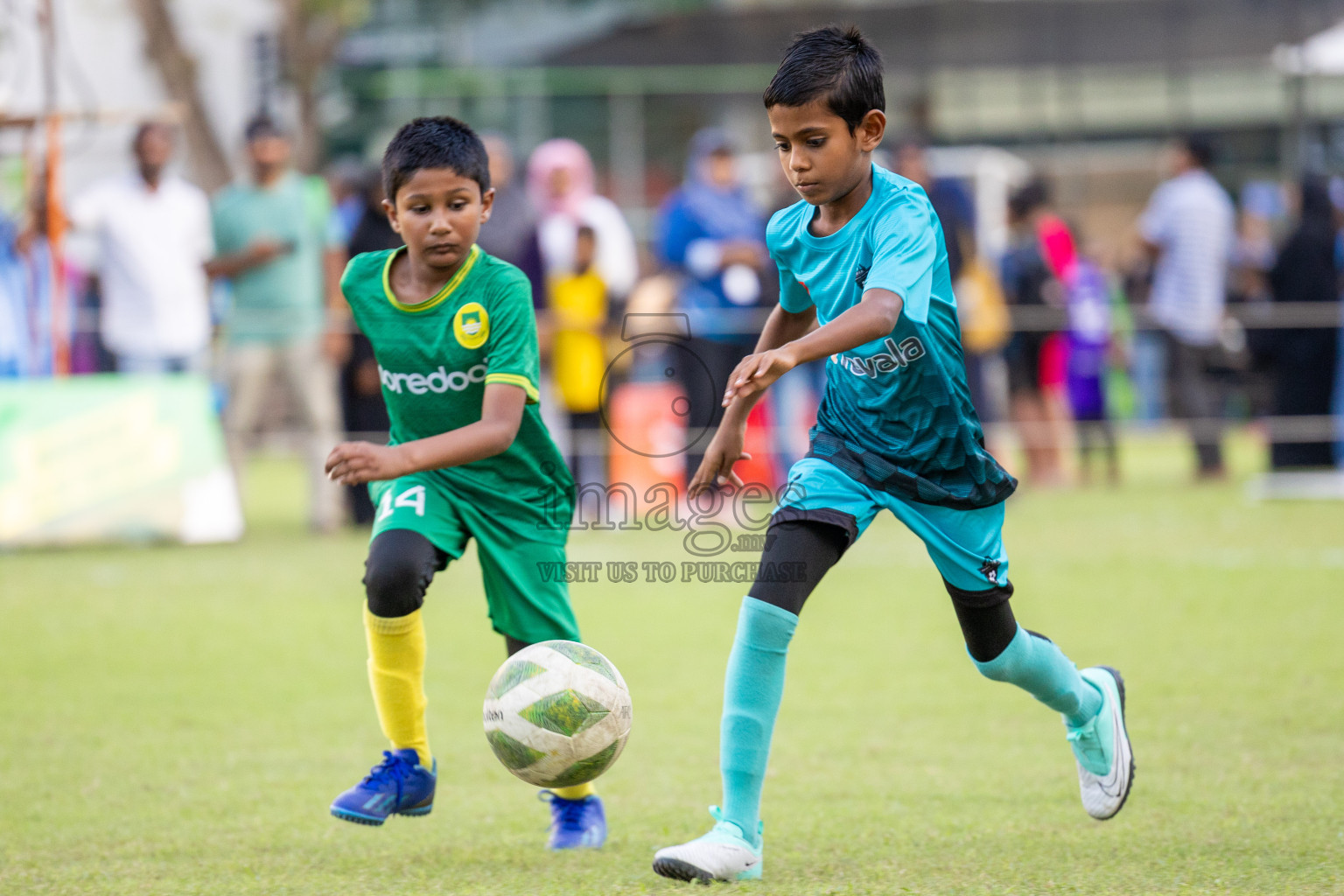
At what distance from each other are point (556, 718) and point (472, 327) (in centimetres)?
105

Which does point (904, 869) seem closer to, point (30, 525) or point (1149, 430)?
point (30, 525)

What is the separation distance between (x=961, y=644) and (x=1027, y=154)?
2009 centimetres

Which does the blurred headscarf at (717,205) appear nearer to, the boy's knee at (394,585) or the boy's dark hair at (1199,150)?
the boy's dark hair at (1199,150)

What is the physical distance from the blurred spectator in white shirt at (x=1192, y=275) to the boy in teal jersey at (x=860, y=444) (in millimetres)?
9182

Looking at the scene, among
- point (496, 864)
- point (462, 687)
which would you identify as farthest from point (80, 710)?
point (496, 864)

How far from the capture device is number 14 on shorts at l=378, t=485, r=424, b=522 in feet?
13.4

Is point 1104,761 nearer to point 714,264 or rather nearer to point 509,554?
point 509,554

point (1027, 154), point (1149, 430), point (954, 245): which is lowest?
point (1149, 430)

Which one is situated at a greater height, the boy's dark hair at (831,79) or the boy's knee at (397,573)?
the boy's dark hair at (831,79)

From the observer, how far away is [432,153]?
4035 millimetres

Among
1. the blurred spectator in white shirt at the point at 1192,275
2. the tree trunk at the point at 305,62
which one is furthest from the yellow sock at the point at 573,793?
the tree trunk at the point at 305,62

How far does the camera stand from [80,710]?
565cm

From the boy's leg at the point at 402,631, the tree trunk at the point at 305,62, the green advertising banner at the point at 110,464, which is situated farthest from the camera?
the tree trunk at the point at 305,62

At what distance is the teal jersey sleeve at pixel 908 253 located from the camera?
11.6ft
